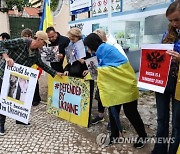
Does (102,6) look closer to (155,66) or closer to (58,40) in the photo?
(58,40)

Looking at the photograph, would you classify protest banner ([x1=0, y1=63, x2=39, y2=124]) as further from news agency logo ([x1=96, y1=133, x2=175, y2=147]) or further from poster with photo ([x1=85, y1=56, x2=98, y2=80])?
news agency logo ([x1=96, y1=133, x2=175, y2=147])

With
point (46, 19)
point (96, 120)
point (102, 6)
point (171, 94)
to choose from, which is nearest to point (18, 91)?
point (96, 120)

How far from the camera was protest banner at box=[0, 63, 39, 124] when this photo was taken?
3.46 m

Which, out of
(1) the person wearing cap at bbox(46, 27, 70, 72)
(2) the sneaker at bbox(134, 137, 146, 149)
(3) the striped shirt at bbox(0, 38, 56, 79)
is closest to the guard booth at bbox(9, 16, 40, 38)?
(1) the person wearing cap at bbox(46, 27, 70, 72)

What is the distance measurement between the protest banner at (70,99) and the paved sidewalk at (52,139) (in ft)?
0.42

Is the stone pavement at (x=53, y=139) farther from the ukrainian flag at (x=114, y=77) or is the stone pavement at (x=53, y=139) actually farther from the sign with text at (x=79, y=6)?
the sign with text at (x=79, y=6)

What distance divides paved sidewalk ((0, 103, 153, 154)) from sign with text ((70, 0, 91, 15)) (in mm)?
4588

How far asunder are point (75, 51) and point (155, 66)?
1.75m

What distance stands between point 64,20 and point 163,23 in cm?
835

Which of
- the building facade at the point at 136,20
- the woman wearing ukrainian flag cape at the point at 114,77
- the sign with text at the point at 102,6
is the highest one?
the sign with text at the point at 102,6

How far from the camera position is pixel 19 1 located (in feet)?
63.3

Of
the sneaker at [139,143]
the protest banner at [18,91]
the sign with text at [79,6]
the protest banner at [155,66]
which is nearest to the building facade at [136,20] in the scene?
the sign with text at [79,6]

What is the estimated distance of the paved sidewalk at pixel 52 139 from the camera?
3.12 m

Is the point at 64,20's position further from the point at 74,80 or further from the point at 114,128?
the point at 114,128
